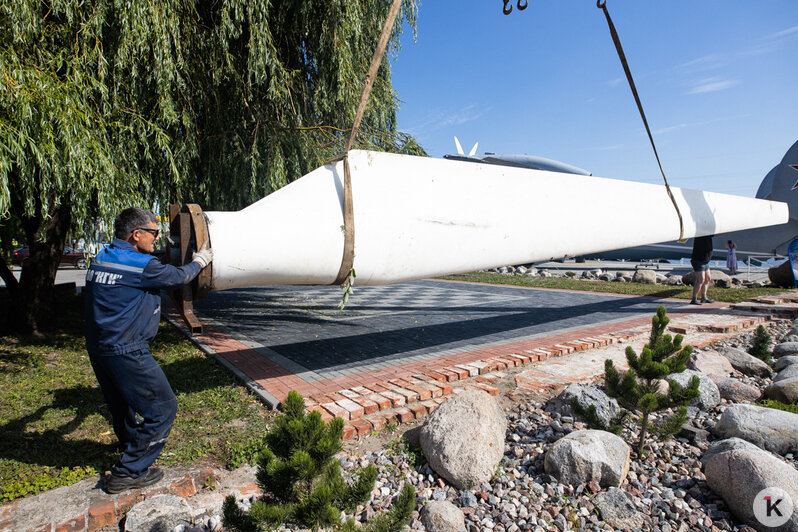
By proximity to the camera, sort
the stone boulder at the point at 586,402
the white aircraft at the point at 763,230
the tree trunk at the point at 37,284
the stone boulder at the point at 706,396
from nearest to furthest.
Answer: the stone boulder at the point at 586,402
the stone boulder at the point at 706,396
the tree trunk at the point at 37,284
the white aircraft at the point at 763,230

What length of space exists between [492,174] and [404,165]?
0.73 m

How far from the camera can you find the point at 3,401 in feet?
12.3

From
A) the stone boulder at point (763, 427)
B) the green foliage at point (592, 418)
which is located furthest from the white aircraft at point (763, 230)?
the green foliage at point (592, 418)

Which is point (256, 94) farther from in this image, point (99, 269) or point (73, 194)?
point (99, 269)

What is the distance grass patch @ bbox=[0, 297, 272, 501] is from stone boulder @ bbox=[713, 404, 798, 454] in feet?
10.7

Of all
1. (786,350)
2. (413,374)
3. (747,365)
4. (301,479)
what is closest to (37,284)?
(413,374)

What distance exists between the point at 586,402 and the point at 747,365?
2.67m

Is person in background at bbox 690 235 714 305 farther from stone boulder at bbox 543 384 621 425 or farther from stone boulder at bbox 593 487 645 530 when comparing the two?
stone boulder at bbox 593 487 645 530

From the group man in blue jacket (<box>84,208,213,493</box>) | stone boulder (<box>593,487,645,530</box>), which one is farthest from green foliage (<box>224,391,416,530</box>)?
stone boulder (<box>593,487,645,530</box>)

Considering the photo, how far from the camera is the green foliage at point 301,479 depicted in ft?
4.86

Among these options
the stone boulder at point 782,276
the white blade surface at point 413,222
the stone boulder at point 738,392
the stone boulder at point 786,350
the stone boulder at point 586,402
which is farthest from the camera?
the stone boulder at point 782,276

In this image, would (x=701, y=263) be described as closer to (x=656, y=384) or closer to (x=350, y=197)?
(x=656, y=384)

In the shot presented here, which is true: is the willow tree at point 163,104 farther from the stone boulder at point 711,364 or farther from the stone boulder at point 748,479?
the stone boulder at point 748,479

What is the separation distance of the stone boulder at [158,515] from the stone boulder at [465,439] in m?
1.41
